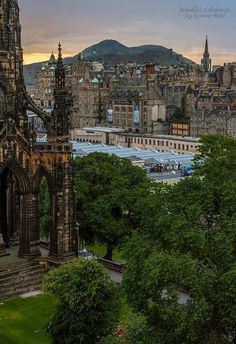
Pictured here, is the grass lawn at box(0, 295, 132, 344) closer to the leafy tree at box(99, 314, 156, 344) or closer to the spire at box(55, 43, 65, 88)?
the leafy tree at box(99, 314, 156, 344)

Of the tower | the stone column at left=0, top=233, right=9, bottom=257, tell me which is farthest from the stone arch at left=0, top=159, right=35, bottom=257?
the stone column at left=0, top=233, right=9, bottom=257

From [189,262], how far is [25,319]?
15.5m

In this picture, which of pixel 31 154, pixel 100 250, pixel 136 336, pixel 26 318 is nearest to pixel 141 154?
pixel 100 250

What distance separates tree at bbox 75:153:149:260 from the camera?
164 ft

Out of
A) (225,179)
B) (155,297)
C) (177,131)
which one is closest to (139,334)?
(155,297)

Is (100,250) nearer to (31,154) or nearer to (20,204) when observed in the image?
(20,204)

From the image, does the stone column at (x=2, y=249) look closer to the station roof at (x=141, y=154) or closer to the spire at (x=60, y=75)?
the spire at (x=60, y=75)

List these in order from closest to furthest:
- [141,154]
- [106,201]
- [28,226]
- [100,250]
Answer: [28,226]
[106,201]
[100,250]
[141,154]

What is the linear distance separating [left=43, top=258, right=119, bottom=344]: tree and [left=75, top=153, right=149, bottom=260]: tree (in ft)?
56.0

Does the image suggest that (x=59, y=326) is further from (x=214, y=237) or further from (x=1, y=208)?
(x=1, y=208)

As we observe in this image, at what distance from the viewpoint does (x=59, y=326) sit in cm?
3136

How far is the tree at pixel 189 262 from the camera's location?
25.6 m

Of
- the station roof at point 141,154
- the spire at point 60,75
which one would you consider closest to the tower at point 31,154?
the spire at point 60,75

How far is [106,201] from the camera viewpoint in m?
50.4
